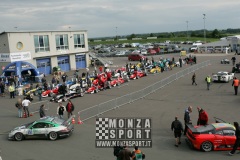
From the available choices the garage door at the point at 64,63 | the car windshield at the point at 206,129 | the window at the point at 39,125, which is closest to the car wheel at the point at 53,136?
the window at the point at 39,125

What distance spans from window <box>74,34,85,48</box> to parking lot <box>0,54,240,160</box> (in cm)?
1808

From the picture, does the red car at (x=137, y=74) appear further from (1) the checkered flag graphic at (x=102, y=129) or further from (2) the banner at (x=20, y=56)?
(1) the checkered flag graphic at (x=102, y=129)

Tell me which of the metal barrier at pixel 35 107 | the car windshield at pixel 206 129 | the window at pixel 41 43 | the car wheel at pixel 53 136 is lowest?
the metal barrier at pixel 35 107

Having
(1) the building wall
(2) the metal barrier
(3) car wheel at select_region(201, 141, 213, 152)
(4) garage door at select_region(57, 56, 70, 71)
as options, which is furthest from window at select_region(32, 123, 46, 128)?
(4) garage door at select_region(57, 56, 70, 71)

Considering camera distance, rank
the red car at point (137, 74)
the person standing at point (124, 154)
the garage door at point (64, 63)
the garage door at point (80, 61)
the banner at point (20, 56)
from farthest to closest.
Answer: the garage door at point (80, 61) → the garage door at point (64, 63) → the banner at point (20, 56) → the red car at point (137, 74) → the person standing at point (124, 154)

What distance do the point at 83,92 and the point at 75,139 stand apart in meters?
13.0

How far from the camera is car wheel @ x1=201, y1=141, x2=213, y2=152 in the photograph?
13.3 meters

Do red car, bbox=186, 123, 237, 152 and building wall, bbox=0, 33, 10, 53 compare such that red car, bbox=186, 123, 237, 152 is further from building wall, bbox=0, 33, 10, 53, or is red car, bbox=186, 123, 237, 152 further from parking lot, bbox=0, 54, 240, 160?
A: building wall, bbox=0, 33, 10, 53

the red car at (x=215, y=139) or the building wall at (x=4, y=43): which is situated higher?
the building wall at (x=4, y=43)

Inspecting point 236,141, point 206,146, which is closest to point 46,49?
point 206,146

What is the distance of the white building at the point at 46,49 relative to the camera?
3825 centimetres

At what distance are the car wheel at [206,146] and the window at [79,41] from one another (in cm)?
3823

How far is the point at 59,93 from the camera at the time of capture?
27.5 m

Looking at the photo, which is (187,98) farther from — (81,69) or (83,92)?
(81,69)
